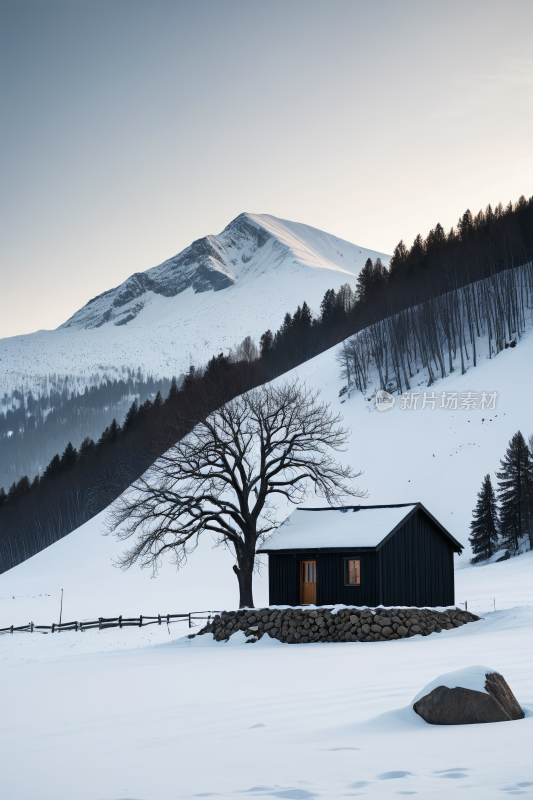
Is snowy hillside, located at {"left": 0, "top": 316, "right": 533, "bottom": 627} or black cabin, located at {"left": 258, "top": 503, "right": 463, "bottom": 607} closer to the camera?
black cabin, located at {"left": 258, "top": 503, "right": 463, "bottom": 607}

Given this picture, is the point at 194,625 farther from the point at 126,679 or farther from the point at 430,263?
the point at 430,263

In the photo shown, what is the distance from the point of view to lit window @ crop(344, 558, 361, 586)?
24.6 m

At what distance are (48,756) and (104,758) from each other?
799mm

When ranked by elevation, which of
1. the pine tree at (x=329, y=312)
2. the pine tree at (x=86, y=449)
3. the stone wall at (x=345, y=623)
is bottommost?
the stone wall at (x=345, y=623)

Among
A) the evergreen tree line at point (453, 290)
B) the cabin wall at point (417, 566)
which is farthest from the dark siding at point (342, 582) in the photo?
the evergreen tree line at point (453, 290)

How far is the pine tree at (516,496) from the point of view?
44.7m

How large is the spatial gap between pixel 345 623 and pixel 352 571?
1.96 metres

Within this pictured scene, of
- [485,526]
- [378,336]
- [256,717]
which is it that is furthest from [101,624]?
[378,336]

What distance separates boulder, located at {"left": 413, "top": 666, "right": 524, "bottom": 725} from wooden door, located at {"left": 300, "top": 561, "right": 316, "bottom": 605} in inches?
668

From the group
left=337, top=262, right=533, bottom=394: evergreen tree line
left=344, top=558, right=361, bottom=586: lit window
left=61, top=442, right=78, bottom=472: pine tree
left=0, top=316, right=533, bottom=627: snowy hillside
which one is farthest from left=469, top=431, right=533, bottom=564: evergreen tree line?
left=61, top=442, right=78, bottom=472: pine tree

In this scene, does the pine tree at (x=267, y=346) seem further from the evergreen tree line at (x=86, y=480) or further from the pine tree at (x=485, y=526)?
the pine tree at (x=485, y=526)

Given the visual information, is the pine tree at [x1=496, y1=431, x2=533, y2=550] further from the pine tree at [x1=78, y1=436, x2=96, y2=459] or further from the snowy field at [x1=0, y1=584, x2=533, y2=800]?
the pine tree at [x1=78, y1=436, x2=96, y2=459]

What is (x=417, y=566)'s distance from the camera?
25.8 m

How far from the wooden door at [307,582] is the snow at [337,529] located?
0.94m
